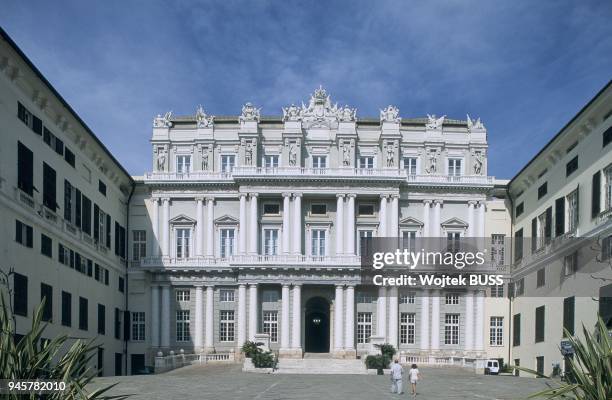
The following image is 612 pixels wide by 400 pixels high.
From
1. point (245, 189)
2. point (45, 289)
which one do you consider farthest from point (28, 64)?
point (245, 189)

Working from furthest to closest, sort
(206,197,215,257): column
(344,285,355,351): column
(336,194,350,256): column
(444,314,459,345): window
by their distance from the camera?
(206,197,215,257): column, (444,314,459,345): window, (336,194,350,256): column, (344,285,355,351): column

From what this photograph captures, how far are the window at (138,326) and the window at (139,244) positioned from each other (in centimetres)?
511

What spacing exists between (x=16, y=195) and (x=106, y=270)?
19926mm

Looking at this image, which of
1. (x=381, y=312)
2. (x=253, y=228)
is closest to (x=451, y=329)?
(x=381, y=312)

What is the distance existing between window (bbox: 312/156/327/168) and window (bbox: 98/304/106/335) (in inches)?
891

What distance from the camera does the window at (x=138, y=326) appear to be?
60469 millimetres

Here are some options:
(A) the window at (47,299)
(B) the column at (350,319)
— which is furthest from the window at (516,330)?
(A) the window at (47,299)

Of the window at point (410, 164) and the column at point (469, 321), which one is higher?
the window at point (410, 164)

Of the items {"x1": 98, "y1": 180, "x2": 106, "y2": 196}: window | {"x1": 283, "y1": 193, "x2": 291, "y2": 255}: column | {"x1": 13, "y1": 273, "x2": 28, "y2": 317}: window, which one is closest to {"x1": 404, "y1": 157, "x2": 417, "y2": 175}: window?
{"x1": 283, "y1": 193, "x2": 291, "y2": 255}: column

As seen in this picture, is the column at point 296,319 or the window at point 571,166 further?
the column at point 296,319

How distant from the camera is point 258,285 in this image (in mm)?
58875

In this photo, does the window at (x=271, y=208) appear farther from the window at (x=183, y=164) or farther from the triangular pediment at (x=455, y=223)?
the triangular pediment at (x=455, y=223)

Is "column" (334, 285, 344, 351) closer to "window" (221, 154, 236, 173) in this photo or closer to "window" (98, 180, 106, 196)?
"window" (221, 154, 236, 173)

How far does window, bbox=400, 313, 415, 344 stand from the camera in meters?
59.9
